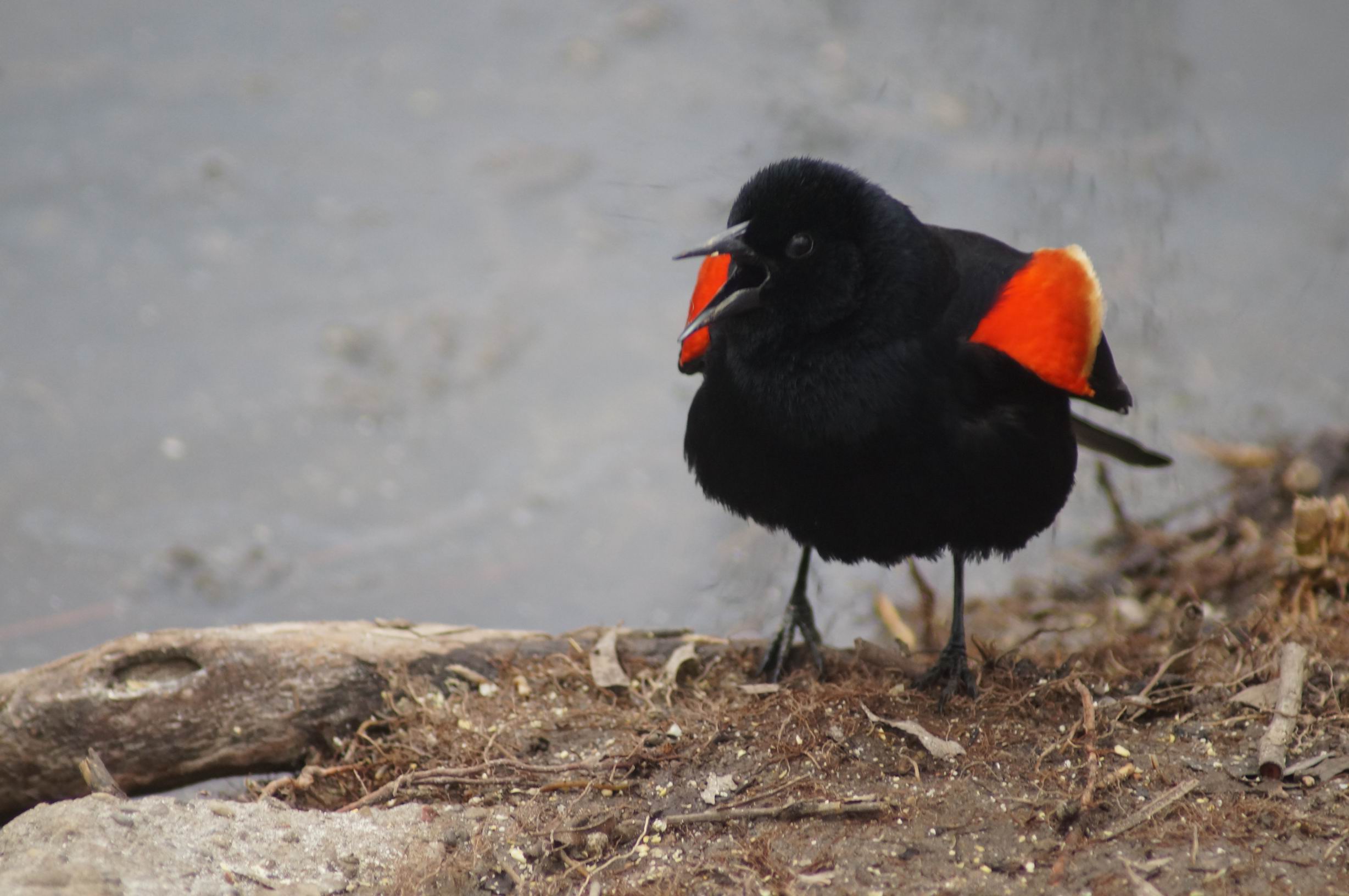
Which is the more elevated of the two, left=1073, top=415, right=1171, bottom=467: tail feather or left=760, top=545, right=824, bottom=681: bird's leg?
left=1073, top=415, right=1171, bottom=467: tail feather

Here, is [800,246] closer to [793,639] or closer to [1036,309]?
[1036,309]

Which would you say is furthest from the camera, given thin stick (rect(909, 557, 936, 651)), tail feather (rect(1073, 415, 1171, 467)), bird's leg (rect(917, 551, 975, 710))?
thin stick (rect(909, 557, 936, 651))

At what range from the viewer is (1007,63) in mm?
6652

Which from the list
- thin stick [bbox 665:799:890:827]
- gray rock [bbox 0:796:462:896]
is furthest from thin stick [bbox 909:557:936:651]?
gray rock [bbox 0:796:462:896]

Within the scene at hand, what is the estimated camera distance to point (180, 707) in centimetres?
283

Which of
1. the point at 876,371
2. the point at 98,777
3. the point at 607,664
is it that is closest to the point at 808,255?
the point at 876,371

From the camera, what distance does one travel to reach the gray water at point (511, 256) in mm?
4949

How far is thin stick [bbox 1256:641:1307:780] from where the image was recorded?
2.40 m

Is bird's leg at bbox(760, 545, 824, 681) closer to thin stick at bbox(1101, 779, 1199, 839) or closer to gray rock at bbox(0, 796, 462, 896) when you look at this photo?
thin stick at bbox(1101, 779, 1199, 839)

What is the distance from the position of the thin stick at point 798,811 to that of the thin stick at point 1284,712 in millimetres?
799

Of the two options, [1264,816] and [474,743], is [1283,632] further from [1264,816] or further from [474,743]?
[474,743]

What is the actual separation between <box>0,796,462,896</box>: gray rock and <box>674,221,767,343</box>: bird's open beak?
1.16m

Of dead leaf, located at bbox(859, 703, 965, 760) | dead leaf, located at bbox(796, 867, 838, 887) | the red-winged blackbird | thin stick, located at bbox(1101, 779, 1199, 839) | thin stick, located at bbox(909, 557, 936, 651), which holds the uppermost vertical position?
the red-winged blackbird

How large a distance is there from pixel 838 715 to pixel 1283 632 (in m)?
1.20
